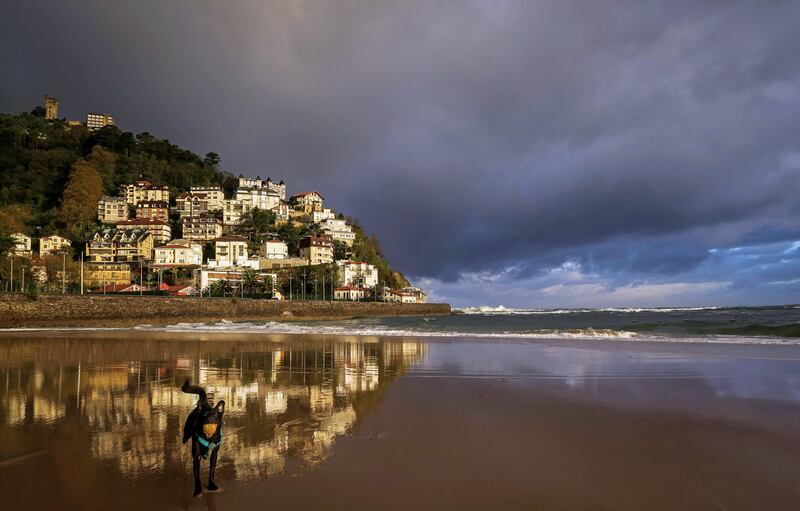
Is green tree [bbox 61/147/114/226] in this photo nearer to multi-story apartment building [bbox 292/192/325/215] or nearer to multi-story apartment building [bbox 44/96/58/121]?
multi-story apartment building [bbox 292/192/325/215]

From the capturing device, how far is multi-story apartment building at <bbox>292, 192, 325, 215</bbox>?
138m

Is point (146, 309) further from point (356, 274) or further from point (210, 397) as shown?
point (356, 274)

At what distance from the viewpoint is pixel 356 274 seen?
362 feet

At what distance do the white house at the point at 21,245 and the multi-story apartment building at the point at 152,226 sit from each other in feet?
60.1

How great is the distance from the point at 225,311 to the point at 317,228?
5987 centimetres

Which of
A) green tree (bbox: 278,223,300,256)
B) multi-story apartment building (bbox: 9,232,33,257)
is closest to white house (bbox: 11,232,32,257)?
multi-story apartment building (bbox: 9,232,33,257)

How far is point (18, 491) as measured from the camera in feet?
15.7

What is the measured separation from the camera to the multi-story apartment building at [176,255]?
9400 cm

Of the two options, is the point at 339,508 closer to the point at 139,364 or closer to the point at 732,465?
the point at 732,465

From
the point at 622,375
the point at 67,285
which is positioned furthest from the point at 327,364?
the point at 67,285

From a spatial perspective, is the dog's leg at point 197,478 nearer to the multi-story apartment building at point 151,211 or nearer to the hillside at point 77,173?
the hillside at point 77,173

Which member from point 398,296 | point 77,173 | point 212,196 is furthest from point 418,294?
point 77,173

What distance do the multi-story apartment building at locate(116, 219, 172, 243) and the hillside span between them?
7.33m

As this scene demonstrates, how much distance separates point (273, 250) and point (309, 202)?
39.9 meters
